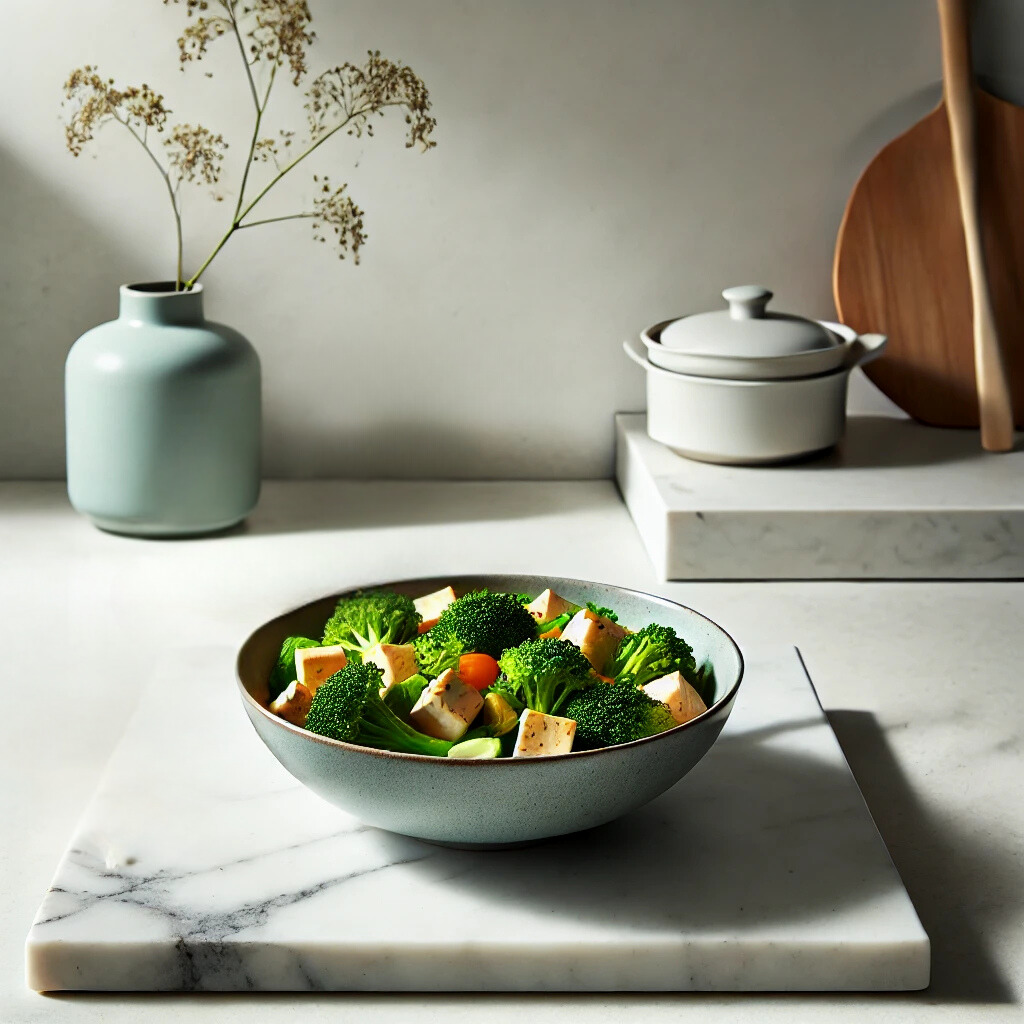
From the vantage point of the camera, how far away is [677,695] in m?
0.79

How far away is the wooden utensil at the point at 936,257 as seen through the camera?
1.75 m

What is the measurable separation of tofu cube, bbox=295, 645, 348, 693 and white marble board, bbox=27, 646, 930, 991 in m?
0.10

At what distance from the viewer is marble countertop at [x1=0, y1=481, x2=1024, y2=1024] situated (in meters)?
0.71

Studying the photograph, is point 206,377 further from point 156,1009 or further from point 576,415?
point 156,1009

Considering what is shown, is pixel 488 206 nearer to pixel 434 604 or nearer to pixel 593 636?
pixel 434 604

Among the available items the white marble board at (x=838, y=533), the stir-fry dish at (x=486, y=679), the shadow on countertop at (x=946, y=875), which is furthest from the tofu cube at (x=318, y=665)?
the white marble board at (x=838, y=533)

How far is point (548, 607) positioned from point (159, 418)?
0.76 m

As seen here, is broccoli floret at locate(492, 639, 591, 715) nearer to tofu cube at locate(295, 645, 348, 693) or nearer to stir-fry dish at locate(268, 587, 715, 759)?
stir-fry dish at locate(268, 587, 715, 759)

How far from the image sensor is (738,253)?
5.95 feet

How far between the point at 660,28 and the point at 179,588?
3.16ft

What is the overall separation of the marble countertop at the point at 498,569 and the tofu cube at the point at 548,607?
0.86ft

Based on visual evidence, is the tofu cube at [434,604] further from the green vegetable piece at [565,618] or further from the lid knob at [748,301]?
the lid knob at [748,301]

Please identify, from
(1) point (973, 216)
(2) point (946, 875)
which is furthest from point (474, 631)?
(1) point (973, 216)

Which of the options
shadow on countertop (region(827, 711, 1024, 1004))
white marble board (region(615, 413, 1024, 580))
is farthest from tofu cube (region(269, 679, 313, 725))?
white marble board (region(615, 413, 1024, 580))
